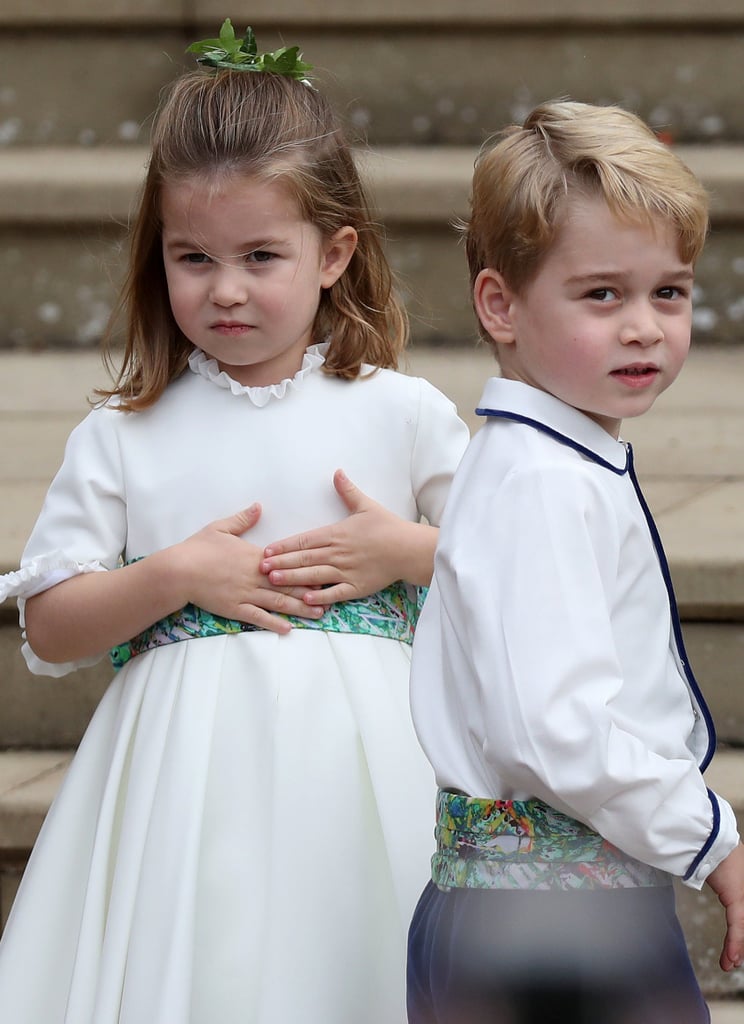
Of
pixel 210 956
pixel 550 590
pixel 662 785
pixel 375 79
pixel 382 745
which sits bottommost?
pixel 210 956

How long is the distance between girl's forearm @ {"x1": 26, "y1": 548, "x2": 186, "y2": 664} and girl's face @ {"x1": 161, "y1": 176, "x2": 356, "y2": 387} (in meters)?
0.21

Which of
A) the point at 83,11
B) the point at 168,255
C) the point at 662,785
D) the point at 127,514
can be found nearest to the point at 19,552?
the point at 127,514

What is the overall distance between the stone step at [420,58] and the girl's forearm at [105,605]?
147 cm

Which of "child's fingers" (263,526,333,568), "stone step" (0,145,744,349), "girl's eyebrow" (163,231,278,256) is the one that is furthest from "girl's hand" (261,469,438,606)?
"stone step" (0,145,744,349)

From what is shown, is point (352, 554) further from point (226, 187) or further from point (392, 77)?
point (392, 77)

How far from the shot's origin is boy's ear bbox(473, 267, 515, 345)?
109 cm

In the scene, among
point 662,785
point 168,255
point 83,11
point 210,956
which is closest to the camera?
point 662,785

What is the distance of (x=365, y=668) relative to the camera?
1.36m

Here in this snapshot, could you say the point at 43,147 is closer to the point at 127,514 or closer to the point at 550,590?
the point at 127,514

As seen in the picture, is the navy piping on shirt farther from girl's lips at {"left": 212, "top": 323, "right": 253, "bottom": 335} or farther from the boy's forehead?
girl's lips at {"left": 212, "top": 323, "right": 253, "bottom": 335}

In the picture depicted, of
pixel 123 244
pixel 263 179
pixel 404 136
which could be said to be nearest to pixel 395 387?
pixel 263 179

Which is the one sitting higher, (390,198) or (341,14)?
(341,14)

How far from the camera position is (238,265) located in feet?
4.41

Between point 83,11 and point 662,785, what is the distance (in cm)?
205
